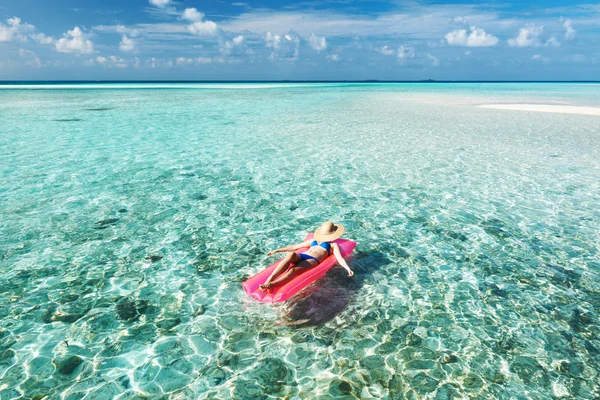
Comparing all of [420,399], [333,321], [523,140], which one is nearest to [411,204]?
[333,321]

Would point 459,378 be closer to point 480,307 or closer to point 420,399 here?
point 420,399

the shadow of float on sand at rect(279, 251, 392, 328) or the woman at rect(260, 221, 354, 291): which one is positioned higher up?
the woman at rect(260, 221, 354, 291)

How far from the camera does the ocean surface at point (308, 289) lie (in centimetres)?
448

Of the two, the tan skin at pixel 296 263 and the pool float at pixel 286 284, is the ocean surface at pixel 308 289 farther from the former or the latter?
the tan skin at pixel 296 263

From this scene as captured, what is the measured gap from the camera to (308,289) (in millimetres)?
6152

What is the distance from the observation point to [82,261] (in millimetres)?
6969

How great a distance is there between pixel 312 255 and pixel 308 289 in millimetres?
549

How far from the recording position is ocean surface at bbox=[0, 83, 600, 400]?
4.48 metres

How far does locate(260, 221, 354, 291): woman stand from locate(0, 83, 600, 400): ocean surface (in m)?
0.45

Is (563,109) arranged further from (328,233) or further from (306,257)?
(306,257)

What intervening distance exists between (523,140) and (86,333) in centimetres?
1968

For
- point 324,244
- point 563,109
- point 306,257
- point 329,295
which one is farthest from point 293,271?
point 563,109

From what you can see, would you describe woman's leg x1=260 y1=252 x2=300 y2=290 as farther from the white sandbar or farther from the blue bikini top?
the white sandbar

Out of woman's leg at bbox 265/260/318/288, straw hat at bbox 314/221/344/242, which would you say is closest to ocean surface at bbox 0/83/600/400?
woman's leg at bbox 265/260/318/288
